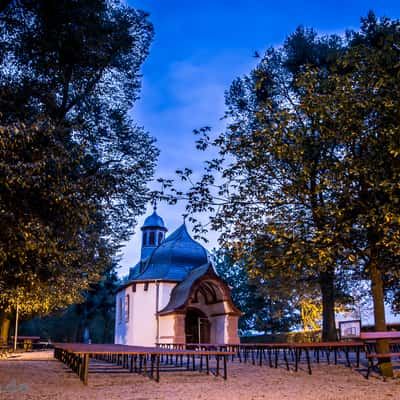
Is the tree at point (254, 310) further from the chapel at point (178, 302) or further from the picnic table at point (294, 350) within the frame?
the picnic table at point (294, 350)

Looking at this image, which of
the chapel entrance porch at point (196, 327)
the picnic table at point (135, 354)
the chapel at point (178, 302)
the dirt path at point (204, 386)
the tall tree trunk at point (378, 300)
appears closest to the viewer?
the dirt path at point (204, 386)

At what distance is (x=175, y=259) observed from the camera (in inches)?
1264

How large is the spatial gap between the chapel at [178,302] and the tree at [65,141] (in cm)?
953

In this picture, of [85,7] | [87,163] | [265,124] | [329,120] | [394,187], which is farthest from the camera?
[87,163]

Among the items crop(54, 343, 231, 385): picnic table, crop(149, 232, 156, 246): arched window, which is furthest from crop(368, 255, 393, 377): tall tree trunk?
crop(149, 232, 156, 246): arched window

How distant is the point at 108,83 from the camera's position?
16.9 metres

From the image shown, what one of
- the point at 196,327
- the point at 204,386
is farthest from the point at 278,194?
the point at 196,327

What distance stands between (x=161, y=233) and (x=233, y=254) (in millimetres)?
35071

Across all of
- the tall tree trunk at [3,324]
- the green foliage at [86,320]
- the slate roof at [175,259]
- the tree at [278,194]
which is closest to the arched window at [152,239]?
the green foliage at [86,320]

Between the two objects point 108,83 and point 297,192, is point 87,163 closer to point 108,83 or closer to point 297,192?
point 108,83

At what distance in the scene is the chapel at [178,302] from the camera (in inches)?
1071

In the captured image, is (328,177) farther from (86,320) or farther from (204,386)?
(86,320)

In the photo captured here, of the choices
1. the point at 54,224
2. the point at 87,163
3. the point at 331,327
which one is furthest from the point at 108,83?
the point at 331,327

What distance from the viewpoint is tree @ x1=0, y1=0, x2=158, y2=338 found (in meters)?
8.39
